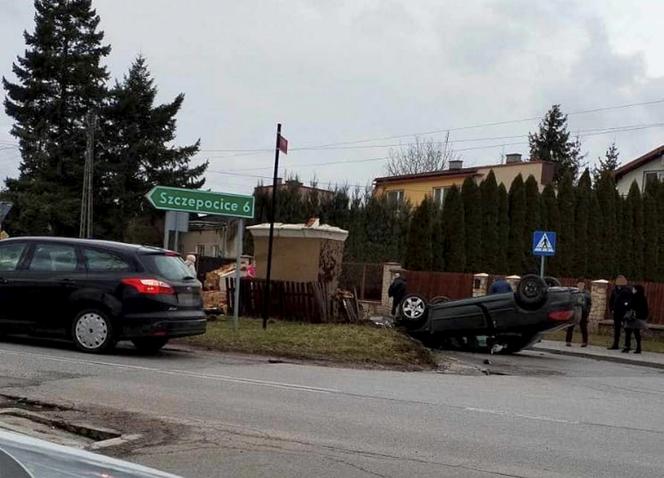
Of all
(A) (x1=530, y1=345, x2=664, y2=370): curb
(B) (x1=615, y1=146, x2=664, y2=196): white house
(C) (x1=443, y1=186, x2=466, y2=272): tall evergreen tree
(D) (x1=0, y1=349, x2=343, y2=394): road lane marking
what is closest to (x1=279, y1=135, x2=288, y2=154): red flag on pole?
(D) (x1=0, y1=349, x2=343, y2=394): road lane marking

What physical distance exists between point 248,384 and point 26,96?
47.5m

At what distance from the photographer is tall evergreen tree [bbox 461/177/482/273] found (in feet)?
103

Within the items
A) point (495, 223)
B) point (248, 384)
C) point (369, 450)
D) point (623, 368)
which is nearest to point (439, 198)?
point (495, 223)

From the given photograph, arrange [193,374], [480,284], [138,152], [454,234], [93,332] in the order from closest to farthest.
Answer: [193,374] → [93,332] → [480,284] → [454,234] → [138,152]

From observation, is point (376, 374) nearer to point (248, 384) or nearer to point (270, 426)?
point (248, 384)

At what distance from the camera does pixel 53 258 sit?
1195 cm

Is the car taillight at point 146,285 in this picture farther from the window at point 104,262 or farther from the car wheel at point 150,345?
the car wheel at point 150,345

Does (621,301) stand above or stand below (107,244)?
below

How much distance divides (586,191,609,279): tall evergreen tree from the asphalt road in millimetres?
19780

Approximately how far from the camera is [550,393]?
428 inches

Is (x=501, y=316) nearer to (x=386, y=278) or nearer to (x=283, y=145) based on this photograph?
(x=283, y=145)

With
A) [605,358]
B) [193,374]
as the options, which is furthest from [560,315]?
[193,374]

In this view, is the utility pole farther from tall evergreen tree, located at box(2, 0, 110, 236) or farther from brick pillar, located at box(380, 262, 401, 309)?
brick pillar, located at box(380, 262, 401, 309)

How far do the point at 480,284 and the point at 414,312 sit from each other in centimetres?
1014
